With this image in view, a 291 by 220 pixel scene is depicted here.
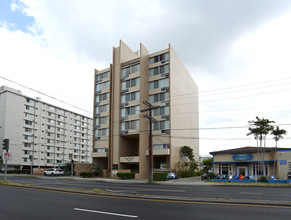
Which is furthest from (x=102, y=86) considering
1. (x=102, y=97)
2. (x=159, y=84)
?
(x=159, y=84)

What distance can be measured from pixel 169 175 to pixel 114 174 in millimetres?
10753

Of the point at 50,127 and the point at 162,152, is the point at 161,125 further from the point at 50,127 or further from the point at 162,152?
the point at 50,127

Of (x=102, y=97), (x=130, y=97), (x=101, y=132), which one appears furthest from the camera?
(x=102, y=97)

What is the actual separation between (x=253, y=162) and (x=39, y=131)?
69.6m

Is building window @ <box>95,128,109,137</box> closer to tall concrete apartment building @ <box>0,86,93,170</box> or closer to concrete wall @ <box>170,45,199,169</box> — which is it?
concrete wall @ <box>170,45,199,169</box>

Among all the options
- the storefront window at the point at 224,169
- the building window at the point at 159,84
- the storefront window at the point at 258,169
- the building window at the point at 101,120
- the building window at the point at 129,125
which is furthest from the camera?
the building window at the point at 101,120

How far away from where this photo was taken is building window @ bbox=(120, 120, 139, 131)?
46.9m

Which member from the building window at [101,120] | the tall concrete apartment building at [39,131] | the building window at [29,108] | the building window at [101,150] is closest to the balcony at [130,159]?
the building window at [101,150]

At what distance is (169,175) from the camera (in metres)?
39.5

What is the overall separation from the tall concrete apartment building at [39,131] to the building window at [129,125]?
27819mm

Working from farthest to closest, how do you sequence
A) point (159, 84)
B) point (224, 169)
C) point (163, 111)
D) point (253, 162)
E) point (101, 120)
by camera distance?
point (101, 120)
point (159, 84)
point (163, 111)
point (224, 169)
point (253, 162)

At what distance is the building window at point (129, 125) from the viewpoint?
1848 inches

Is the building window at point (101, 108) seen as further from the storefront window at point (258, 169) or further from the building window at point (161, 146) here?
the storefront window at point (258, 169)

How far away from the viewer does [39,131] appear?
8519cm
